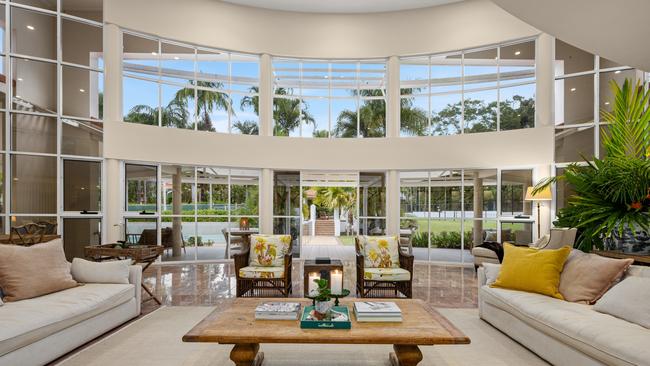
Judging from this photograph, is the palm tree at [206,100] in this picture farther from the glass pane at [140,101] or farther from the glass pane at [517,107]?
the glass pane at [517,107]

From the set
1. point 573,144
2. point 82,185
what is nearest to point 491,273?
point 573,144

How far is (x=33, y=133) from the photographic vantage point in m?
7.21

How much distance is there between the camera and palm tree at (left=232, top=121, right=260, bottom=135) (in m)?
9.03

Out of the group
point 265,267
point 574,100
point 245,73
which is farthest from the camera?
point 245,73

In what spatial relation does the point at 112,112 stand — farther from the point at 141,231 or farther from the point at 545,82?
the point at 545,82

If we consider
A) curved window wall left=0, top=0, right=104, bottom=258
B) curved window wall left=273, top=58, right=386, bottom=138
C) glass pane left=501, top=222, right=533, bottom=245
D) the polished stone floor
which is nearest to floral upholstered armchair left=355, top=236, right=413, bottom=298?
the polished stone floor

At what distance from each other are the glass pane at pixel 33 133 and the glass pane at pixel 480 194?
9326mm

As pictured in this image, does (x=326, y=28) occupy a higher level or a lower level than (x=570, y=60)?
higher

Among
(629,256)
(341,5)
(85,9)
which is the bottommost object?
(629,256)

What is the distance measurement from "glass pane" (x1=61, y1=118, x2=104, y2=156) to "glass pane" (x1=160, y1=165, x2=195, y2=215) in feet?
4.59

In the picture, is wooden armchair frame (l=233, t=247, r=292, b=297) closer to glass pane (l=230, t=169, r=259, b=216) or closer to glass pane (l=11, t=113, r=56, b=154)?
glass pane (l=230, t=169, r=259, b=216)

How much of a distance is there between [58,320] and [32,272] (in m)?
0.78

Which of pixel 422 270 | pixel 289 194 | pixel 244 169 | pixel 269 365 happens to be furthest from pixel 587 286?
pixel 244 169

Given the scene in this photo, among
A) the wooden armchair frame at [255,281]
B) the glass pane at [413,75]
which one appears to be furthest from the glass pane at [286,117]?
the wooden armchair frame at [255,281]
